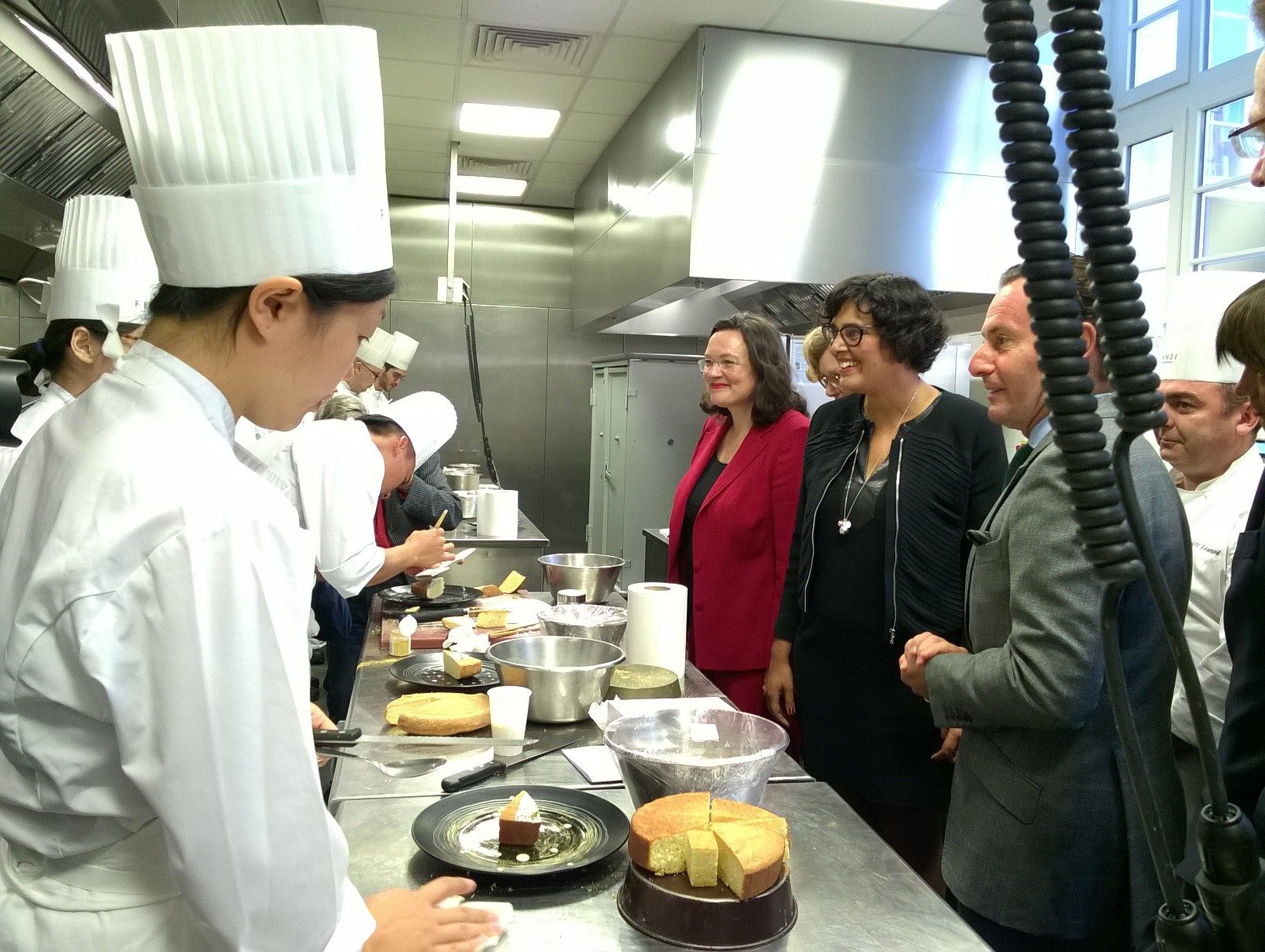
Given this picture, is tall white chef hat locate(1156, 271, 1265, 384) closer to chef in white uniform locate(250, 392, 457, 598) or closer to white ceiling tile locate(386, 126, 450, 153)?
chef in white uniform locate(250, 392, 457, 598)

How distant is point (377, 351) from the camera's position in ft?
18.4

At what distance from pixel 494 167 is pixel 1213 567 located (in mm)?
5700

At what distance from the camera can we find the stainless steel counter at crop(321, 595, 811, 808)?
1.49 meters

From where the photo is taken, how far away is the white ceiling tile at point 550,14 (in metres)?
4.07

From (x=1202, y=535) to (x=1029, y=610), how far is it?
99 centimetres

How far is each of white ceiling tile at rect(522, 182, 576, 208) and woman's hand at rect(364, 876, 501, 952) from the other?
6747 millimetres

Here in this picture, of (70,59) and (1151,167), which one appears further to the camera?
(1151,167)

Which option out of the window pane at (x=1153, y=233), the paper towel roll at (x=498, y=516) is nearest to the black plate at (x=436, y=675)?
the paper towel roll at (x=498, y=516)

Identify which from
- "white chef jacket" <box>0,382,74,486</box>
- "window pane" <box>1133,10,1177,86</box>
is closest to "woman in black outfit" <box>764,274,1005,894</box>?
"white chef jacket" <box>0,382,74,486</box>

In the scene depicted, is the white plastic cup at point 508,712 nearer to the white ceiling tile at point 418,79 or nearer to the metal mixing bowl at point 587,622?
the metal mixing bowl at point 587,622

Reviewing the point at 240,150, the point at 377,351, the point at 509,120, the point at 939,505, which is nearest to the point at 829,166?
the point at 509,120

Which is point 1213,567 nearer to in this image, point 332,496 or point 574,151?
point 332,496

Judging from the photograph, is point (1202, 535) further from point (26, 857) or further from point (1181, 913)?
point (26, 857)

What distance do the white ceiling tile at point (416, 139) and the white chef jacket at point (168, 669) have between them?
216 inches
